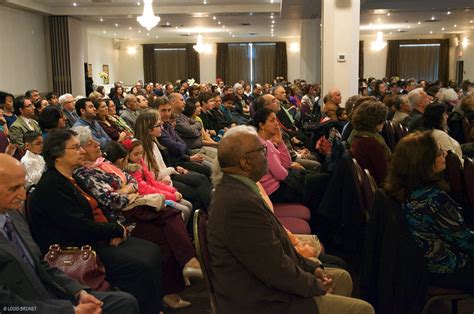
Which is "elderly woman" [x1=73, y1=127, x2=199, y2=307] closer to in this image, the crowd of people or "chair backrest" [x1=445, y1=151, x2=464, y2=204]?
the crowd of people

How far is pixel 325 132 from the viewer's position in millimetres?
5469

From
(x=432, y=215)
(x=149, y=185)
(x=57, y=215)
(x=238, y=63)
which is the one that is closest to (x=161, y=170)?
(x=149, y=185)

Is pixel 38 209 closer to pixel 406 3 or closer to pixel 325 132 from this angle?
pixel 325 132

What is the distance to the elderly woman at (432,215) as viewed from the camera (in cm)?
250

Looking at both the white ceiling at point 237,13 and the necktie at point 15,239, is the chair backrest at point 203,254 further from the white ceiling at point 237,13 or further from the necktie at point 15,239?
the white ceiling at point 237,13

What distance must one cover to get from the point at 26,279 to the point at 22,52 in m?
14.5

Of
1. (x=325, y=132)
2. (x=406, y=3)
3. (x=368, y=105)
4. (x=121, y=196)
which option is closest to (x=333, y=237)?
(x=368, y=105)

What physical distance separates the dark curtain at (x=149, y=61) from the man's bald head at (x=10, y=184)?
2579cm

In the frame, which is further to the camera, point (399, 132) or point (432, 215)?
point (399, 132)

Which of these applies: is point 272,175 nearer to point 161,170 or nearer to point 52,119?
point 161,170

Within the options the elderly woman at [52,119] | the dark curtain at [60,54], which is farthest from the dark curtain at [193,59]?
the elderly woman at [52,119]

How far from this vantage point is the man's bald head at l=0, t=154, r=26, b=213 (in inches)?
81.1

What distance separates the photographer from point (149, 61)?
2722 cm

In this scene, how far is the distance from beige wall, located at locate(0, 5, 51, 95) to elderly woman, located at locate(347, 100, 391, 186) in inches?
468
